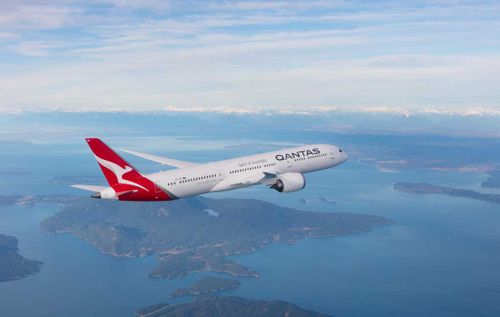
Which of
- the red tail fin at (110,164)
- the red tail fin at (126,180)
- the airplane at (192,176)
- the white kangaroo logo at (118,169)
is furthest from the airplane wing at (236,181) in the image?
the red tail fin at (110,164)

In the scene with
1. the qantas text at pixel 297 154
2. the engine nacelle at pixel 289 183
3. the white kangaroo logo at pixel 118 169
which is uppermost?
the qantas text at pixel 297 154

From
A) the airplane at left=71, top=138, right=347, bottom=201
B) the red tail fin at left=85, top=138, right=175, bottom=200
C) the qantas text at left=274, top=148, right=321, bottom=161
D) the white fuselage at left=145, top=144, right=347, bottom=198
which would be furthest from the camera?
the qantas text at left=274, top=148, right=321, bottom=161

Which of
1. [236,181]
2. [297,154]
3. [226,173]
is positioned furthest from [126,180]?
[297,154]

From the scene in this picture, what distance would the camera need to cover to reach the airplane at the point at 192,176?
74375 millimetres

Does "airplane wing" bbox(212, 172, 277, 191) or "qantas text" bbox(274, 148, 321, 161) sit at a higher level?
"qantas text" bbox(274, 148, 321, 161)

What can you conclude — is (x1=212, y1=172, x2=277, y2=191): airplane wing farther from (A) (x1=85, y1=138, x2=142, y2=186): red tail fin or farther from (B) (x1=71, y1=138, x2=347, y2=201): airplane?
(A) (x1=85, y1=138, x2=142, y2=186): red tail fin

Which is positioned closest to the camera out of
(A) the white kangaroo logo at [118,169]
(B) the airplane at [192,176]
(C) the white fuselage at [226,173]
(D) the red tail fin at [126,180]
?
(A) the white kangaroo logo at [118,169]

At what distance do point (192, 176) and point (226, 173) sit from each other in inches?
223

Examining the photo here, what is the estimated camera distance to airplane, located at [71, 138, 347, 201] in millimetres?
74375

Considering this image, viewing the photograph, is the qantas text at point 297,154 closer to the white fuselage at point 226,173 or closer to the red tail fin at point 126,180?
the white fuselage at point 226,173

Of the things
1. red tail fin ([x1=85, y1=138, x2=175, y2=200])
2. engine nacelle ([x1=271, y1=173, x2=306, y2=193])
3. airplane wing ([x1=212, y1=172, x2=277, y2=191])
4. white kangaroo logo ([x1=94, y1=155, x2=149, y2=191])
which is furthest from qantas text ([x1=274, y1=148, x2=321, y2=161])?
white kangaroo logo ([x1=94, y1=155, x2=149, y2=191])

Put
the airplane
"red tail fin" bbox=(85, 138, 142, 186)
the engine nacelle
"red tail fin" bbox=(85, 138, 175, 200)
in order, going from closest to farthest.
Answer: "red tail fin" bbox=(85, 138, 142, 186)
"red tail fin" bbox=(85, 138, 175, 200)
the airplane
the engine nacelle

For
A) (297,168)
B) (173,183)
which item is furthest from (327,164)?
(173,183)

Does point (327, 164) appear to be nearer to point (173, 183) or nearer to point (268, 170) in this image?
point (268, 170)
